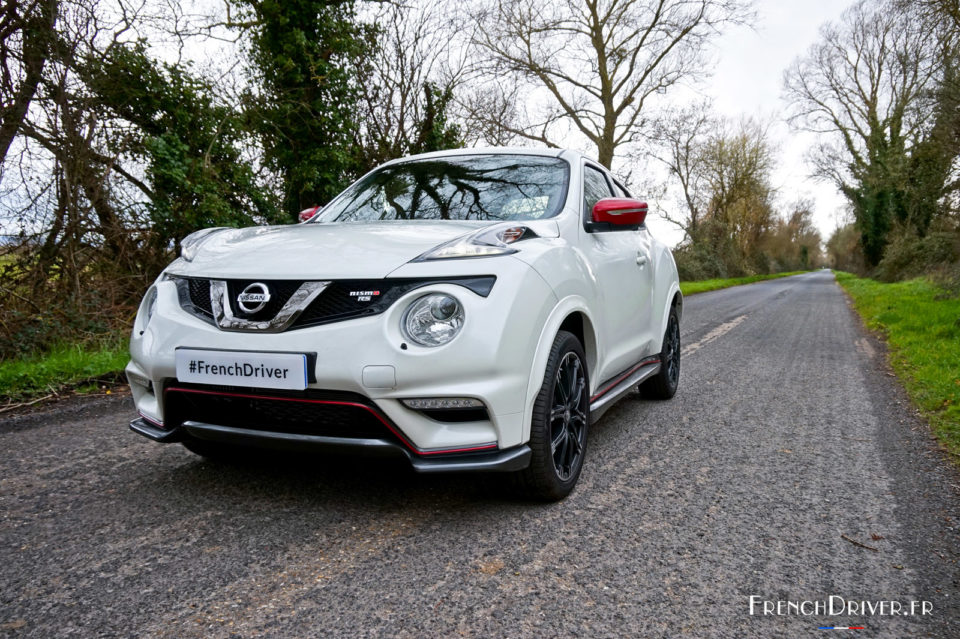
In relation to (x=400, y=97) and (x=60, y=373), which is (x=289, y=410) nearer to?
(x=60, y=373)

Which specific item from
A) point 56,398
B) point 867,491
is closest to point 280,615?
point 867,491

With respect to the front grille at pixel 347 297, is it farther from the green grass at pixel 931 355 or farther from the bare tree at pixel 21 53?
the bare tree at pixel 21 53

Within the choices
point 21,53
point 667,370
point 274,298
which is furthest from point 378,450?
point 21,53

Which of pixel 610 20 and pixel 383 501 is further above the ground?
pixel 610 20

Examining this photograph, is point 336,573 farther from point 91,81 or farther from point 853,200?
point 853,200

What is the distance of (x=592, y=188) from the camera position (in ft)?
12.4

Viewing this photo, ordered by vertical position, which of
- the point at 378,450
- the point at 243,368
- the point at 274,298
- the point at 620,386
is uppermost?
the point at 274,298

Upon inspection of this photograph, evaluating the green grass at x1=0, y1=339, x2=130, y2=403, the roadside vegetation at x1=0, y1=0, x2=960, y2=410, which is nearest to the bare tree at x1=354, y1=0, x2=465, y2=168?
the roadside vegetation at x1=0, y1=0, x2=960, y2=410

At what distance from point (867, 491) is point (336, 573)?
2.47 meters

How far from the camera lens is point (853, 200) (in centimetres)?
3375

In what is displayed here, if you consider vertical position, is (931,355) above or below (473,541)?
below

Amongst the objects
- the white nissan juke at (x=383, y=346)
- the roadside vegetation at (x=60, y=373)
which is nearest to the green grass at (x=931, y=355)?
the white nissan juke at (x=383, y=346)

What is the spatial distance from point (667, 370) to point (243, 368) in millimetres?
3460

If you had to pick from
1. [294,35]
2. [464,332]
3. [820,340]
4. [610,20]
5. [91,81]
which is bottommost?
[820,340]
